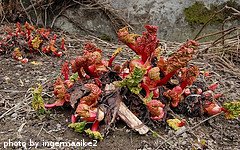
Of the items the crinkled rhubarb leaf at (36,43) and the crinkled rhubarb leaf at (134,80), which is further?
the crinkled rhubarb leaf at (36,43)

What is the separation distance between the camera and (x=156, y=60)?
2127mm

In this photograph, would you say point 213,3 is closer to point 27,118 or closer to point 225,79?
point 225,79

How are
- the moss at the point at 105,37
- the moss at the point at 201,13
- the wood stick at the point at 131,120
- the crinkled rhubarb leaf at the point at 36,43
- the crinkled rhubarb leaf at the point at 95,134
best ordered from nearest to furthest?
the crinkled rhubarb leaf at the point at 95,134, the wood stick at the point at 131,120, the crinkled rhubarb leaf at the point at 36,43, the moss at the point at 201,13, the moss at the point at 105,37

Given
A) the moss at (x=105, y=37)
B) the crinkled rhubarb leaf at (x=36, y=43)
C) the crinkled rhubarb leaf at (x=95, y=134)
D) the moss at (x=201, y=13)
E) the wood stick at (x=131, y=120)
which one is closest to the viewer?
the crinkled rhubarb leaf at (x=95, y=134)

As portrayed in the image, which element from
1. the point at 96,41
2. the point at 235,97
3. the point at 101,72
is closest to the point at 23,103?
the point at 101,72

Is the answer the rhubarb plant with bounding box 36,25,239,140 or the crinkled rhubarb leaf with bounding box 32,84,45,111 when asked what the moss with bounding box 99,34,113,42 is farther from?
the crinkled rhubarb leaf with bounding box 32,84,45,111

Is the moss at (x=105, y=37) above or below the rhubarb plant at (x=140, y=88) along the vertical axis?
below

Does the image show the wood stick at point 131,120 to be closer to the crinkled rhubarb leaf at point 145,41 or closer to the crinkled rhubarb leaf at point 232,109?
the crinkled rhubarb leaf at point 145,41

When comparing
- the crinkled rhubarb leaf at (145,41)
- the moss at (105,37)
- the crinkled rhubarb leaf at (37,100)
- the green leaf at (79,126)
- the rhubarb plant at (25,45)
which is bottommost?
the moss at (105,37)

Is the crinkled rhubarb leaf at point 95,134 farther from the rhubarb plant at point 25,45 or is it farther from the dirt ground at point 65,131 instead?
the rhubarb plant at point 25,45

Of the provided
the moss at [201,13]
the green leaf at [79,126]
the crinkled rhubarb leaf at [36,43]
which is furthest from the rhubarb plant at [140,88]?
the moss at [201,13]

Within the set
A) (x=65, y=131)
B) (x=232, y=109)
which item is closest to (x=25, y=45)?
(x=65, y=131)

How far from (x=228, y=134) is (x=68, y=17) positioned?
2344mm

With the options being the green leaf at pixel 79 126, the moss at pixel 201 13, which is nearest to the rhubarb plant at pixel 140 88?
the green leaf at pixel 79 126
